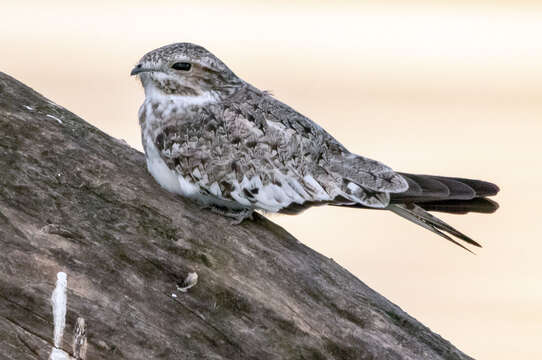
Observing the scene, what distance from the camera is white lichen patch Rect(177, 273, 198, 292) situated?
3.62 metres

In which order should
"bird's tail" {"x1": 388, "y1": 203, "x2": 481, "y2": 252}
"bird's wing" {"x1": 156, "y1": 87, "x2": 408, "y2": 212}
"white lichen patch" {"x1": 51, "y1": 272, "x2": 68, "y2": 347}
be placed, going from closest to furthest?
"white lichen patch" {"x1": 51, "y1": 272, "x2": 68, "y2": 347}
"bird's wing" {"x1": 156, "y1": 87, "x2": 408, "y2": 212}
"bird's tail" {"x1": 388, "y1": 203, "x2": 481, "y2": 252}

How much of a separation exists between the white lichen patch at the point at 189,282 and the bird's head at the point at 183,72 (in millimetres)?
869

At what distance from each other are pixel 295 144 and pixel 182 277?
2.59 feet

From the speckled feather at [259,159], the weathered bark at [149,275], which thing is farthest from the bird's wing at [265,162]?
the weathered bark at [149,275]

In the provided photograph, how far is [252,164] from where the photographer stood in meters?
3.92

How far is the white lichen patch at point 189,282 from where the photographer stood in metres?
3.62

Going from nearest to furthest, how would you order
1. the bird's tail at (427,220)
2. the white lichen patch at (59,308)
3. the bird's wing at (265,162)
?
the white lichen patch at (59,308)
the bird's wing at (265,162)
the bird's tail at (427,220)

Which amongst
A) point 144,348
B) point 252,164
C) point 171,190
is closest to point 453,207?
point 252,164

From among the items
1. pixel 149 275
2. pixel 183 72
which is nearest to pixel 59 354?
pixel 149 275

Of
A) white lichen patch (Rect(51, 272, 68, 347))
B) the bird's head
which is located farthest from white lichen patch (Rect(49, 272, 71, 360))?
the bird's head

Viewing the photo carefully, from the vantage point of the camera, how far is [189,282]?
3.64 meters

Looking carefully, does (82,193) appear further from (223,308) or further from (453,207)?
(453,207)

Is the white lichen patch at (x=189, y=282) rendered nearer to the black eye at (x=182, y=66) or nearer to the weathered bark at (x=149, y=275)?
the weathered bark at (x=149, y=275)

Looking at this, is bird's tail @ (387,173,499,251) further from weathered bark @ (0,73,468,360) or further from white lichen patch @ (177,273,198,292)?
white lichen patch @ (177,273,198,292)
